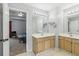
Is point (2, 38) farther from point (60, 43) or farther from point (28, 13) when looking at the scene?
point (60, 43)

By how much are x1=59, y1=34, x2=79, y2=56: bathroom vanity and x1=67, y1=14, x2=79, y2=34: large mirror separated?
16 cm

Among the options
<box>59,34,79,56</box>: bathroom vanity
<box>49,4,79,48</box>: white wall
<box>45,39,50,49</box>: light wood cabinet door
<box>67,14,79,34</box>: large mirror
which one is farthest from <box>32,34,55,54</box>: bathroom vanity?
<box>67,14,79,34</box>: large mirror

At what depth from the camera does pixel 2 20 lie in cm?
117

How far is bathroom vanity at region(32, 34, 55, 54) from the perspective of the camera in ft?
5.07

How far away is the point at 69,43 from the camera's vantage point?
189cm

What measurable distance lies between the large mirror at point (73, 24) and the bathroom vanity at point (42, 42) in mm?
608

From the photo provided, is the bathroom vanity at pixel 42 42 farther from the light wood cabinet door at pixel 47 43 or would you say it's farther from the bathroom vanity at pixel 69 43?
the bathroom vanity at pixel 69 43

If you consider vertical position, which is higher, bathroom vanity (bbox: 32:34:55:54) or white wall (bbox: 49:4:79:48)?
white wall (bbox: 49:4:79:48)

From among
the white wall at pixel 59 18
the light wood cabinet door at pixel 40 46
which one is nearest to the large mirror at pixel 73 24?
the white wall at pixel 59 18

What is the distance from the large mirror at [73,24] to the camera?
1.71 meters

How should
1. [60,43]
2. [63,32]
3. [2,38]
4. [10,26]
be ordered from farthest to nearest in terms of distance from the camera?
[63,32], [60,43], [10,26], [2,38]

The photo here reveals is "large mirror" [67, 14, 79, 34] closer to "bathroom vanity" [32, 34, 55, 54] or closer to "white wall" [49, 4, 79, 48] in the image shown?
"white wall" [49, 4, 79, 48]

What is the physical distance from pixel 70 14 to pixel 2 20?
1.58m

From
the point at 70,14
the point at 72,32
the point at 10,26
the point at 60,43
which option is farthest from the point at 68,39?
the point at 10,26
